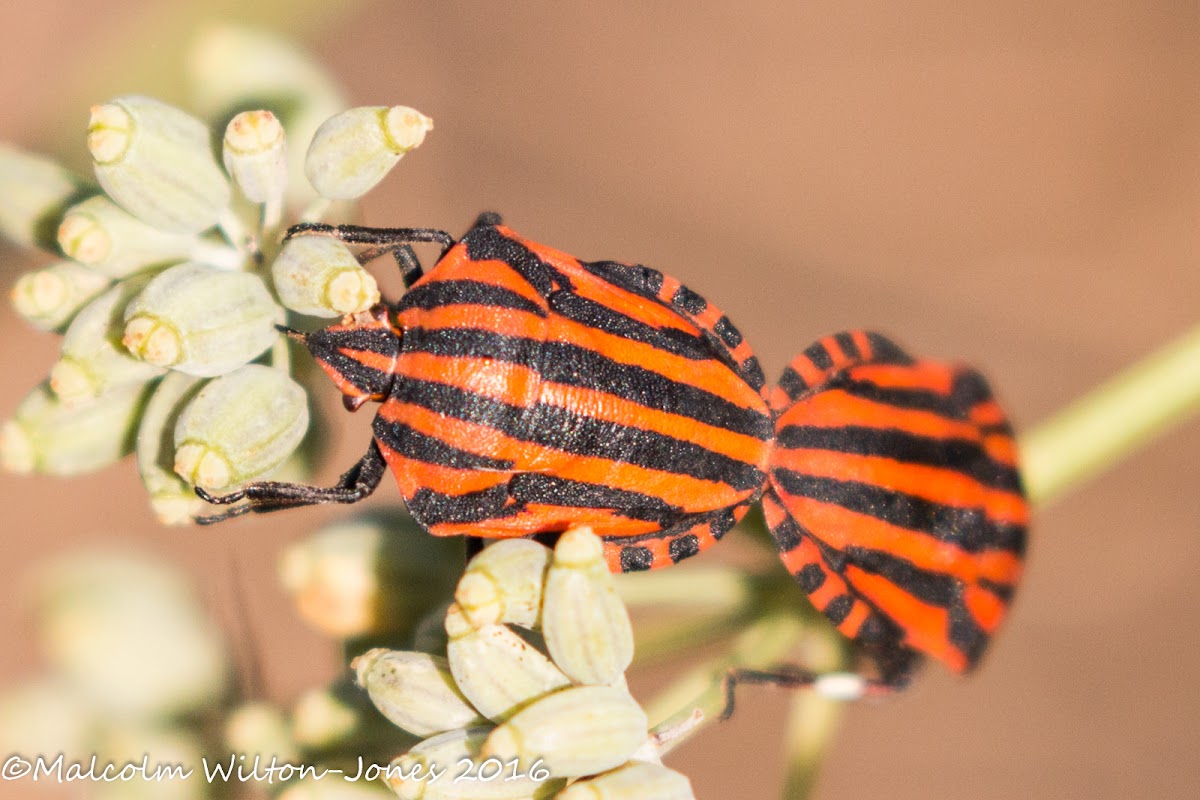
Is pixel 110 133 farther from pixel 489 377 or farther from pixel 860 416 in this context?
pixel 860 416

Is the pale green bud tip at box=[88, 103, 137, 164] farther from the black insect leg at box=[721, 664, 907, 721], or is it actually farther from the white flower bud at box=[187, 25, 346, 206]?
the black insect leg at box=[721, 664, 907, 721]

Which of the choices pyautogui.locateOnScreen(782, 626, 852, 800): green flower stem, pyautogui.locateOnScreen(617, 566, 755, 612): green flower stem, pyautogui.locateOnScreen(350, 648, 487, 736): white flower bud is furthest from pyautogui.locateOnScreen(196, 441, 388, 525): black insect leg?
pyautogui.locateOnScreen(782, 626, 852, 800): green flower stem

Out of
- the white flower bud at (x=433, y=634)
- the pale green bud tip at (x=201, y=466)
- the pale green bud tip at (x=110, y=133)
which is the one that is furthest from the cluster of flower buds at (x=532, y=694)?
the pale green bud tip at (x=110, y=133)

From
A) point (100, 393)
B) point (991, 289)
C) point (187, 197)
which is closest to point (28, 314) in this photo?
point (100, 393)

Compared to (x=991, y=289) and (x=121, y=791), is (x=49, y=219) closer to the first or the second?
(x=121, y=791)

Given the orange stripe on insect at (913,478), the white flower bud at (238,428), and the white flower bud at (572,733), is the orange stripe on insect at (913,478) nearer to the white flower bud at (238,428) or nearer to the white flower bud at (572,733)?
the white flower bud at (572,733)

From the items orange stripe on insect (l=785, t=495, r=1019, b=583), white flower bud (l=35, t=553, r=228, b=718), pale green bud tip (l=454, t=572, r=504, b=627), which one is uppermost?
orange stripe on insect (l=785, t=495, r=1019, b=583)
